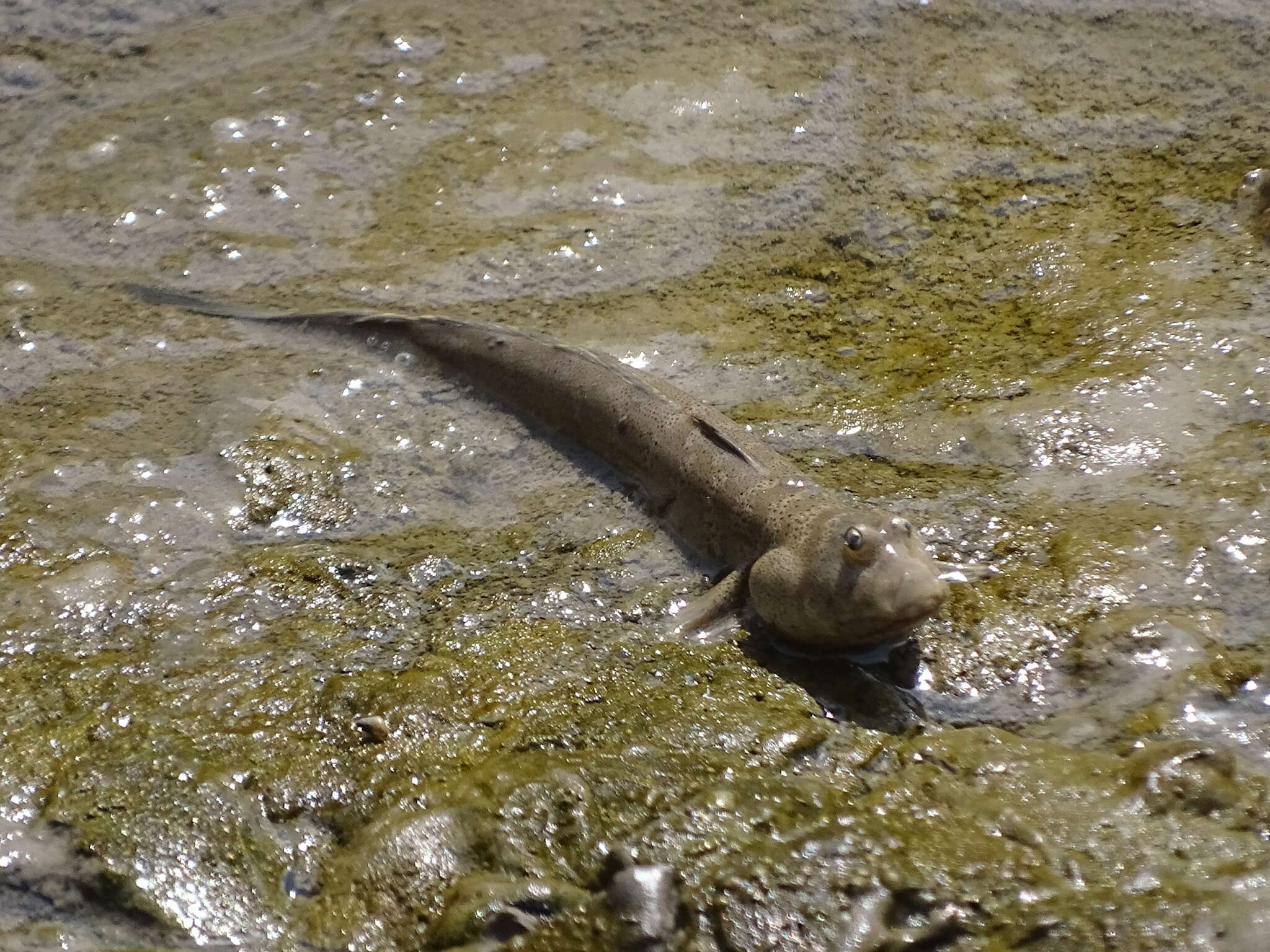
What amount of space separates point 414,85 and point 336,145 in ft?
1.69

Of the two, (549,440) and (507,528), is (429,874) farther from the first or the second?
(549,440)

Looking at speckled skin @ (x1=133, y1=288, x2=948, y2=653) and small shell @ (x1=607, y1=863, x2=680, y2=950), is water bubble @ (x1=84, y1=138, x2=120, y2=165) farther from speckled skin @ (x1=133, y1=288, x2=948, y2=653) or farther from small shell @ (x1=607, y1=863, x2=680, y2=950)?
small shell @ (x1=607, y1=863, x2=680, y2=950)

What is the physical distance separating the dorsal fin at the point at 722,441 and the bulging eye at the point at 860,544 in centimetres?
60

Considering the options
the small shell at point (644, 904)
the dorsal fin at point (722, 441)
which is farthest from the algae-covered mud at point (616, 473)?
the dorsal fin at point (722, 441)

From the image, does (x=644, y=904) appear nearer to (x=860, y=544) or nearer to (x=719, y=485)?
(x=860, y=544)

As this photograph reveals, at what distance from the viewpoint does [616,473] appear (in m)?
3.65

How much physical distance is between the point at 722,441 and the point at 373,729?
134cm

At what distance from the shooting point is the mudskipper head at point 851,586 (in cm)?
268

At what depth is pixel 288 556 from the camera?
3.25 m

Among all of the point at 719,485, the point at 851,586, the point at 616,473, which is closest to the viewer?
the point at 851,586

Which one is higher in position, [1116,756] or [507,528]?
[1116,756]

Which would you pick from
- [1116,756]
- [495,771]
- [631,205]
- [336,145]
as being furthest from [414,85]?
[1116,756]

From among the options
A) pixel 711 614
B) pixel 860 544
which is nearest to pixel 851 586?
pixel 860 544

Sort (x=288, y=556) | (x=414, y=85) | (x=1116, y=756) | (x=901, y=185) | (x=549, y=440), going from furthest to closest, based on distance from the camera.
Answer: (x=414, y=85)
(x=901, y=185)
(x=549, y=440)
(x=288, y=556)
(x=1116, y=756)
